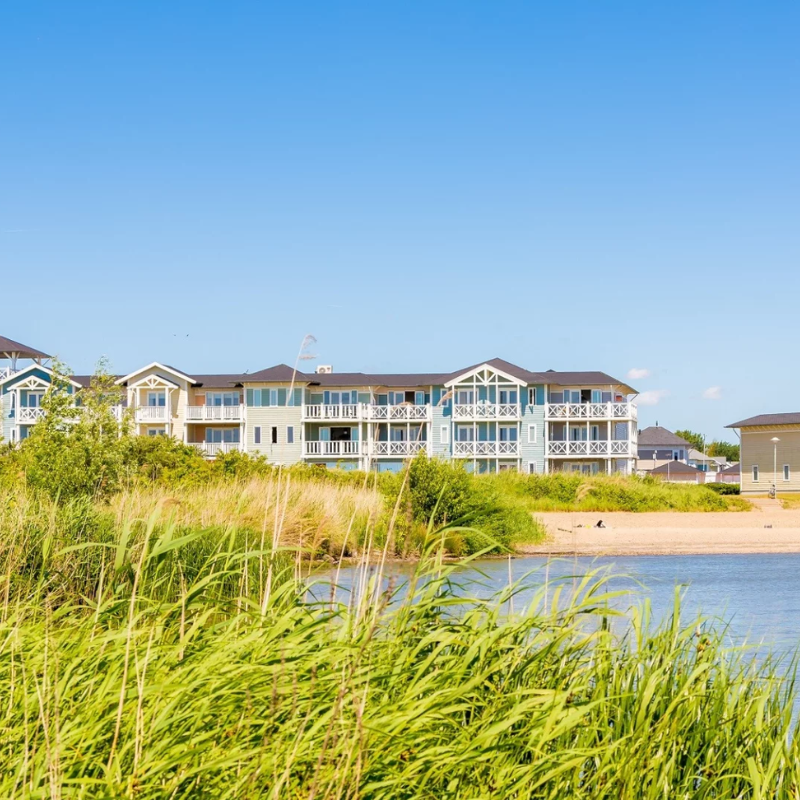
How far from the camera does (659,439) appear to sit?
11088 centimetres

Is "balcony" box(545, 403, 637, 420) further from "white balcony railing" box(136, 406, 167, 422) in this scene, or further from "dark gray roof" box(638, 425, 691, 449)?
"dark gray roof" box(638, 425, 691, 449)

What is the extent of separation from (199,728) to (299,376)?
2165 inches

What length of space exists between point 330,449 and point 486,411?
8910 mm

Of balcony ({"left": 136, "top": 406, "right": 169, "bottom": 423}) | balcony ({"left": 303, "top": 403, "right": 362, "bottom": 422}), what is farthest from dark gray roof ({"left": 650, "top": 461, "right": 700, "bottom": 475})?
balcony ({"left": 136, "top": 406, "right": 169, "bottom": 423})

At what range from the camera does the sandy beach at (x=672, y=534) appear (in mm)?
25016

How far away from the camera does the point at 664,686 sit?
5.42m

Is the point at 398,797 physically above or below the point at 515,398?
below

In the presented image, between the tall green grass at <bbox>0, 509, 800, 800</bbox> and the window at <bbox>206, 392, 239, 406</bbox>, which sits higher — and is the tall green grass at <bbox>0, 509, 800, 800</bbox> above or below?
below

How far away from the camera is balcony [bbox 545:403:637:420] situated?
2397 inches

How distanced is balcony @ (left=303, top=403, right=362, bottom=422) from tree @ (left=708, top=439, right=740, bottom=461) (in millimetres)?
91442

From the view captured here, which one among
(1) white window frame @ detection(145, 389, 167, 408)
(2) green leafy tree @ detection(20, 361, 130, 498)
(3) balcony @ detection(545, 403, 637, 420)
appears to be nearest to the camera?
(2) green leafy tree @ detection(20, 361, 130, 498)

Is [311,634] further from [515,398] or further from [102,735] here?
[515,398]

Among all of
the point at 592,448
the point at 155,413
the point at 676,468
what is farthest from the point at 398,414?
the point at 676,468

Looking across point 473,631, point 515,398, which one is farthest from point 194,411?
point 473,631
